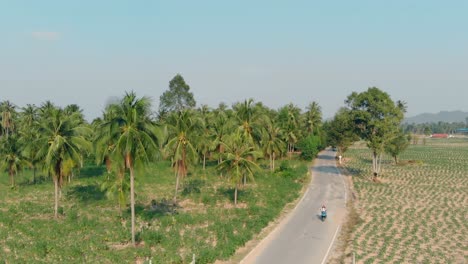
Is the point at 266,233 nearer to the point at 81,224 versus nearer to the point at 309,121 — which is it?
the point at 81,224

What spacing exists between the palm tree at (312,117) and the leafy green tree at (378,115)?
133ft

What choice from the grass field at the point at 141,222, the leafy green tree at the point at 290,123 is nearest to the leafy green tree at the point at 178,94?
the leafy green tree at the point at 290,123

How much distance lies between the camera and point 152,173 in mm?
56062

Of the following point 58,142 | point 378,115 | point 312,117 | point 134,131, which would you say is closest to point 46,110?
point 58,142

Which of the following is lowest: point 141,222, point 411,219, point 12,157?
point 411,219

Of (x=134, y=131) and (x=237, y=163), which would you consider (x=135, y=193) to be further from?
(x=134, y=131)

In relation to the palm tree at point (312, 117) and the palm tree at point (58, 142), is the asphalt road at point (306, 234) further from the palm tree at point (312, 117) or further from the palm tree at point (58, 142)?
the palm tree at point (312, 117)

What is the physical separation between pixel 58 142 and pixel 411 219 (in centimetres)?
3002

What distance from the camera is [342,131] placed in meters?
69.1

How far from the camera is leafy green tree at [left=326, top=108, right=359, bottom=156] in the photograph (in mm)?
53750

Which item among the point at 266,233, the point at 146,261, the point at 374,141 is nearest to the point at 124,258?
the point at 146,261

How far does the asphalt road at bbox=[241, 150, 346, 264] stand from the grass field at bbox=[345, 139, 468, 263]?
1.85 meters

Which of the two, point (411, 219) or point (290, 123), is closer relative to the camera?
point (411, 219)

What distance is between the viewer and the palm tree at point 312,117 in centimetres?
9316
